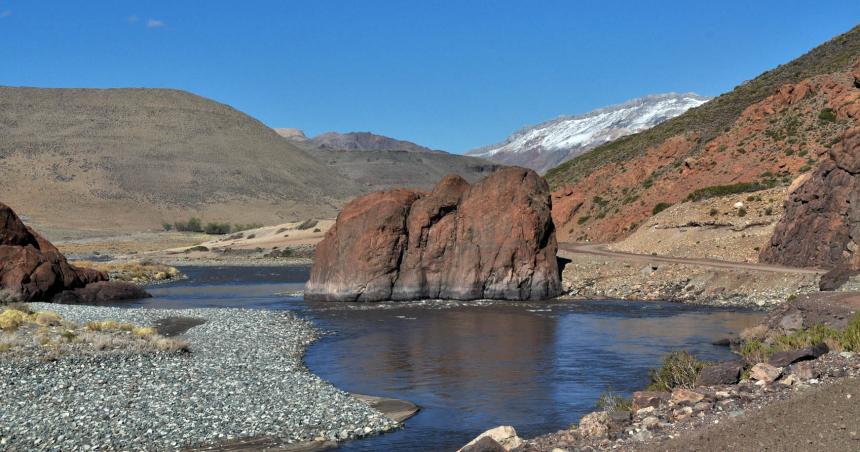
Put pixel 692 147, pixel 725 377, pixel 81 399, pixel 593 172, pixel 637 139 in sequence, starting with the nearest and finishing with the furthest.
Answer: pixel 725 377
pixel 81 399
pixel 692 147
pixel 593 172
pixel 637 139

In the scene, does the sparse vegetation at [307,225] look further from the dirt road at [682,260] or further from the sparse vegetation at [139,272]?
the dirt road at [682,260]

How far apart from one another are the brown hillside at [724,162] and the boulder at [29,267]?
38.2 m

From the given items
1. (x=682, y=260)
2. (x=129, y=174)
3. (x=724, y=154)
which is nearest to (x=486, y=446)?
(x=682, y=260)

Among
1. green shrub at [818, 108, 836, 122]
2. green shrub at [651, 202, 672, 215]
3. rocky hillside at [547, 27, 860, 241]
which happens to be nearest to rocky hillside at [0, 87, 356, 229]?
rocky hillside at [547, 27, 860, 241]

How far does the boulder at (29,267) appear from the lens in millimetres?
40625

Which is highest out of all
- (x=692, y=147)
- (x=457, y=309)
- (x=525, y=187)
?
(x=692, y=147)

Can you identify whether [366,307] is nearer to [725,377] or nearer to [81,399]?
[81,399]

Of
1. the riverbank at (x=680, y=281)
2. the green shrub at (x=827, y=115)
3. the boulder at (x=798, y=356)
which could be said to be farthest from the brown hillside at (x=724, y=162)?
the boulder at (x=798, y=356)

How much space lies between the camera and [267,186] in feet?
588

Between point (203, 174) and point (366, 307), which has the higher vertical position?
point (203, 174)

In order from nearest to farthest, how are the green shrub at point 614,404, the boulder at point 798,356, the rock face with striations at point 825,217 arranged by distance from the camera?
the green shrub at point 614,404
the boulder at point 798,356
the rock face with striations at point 825,217

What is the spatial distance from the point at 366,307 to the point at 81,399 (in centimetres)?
2204

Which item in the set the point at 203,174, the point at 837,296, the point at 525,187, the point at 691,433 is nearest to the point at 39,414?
Answer: the point at 691,433

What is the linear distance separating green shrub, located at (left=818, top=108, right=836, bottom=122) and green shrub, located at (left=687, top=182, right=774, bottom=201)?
973cm
